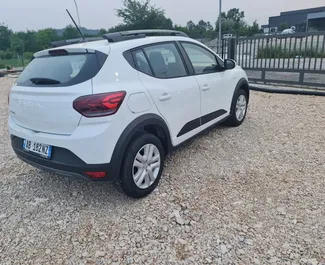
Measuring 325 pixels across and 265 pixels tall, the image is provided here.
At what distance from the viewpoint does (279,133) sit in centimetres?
429

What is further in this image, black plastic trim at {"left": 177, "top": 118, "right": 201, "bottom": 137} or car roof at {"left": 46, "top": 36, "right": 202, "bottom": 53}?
black plastic trim at {"left": 177, "top": 118, "right": 201, "bottom": 137}

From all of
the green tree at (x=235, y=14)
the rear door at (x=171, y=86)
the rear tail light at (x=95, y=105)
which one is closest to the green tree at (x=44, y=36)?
the rear door at (x=171, y=86)

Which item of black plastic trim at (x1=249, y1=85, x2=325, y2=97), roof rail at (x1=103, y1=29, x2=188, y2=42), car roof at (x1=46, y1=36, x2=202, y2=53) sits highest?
roof rail at (x1=103, y1=29, x2=188, y2=42)

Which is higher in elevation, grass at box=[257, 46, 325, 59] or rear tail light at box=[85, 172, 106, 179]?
grass at box=[257, 46, 325, 59]

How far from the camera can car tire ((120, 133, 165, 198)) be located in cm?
248

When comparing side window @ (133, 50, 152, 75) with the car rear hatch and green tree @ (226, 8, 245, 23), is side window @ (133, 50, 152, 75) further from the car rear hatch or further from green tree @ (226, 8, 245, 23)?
green tree @ (226, 8, 245, 23)

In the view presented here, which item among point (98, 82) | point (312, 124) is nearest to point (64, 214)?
point (98, 82)

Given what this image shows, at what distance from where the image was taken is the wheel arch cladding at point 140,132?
2354mm

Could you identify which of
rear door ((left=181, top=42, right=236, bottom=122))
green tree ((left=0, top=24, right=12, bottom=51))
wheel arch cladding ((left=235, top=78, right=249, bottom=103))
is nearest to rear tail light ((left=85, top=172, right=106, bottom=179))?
rear door ((left=181, top=42, right=236, bottom=122))

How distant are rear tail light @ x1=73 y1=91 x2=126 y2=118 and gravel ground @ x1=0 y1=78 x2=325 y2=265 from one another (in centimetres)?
96

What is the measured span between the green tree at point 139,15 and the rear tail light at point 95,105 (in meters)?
34.8

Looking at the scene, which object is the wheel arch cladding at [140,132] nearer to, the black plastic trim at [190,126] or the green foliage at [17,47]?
the black plastic trim at [190,126]

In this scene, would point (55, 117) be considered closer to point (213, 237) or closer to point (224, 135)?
point (213, 237)

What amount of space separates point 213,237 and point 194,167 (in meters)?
1.19
